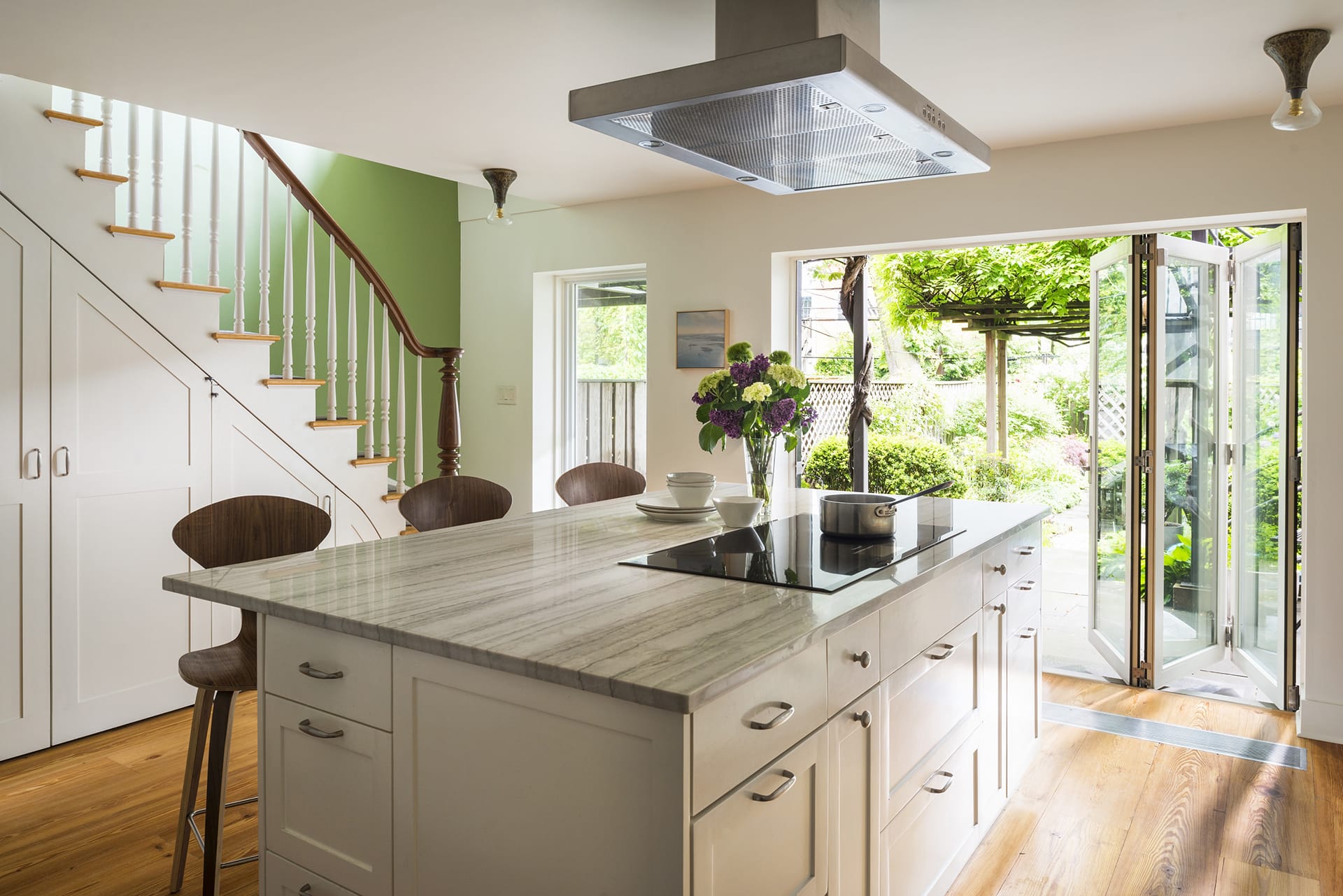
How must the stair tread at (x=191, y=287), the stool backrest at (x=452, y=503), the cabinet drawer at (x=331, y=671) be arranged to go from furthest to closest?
1. the stair tread at (x=191, y=287)
2. the stool backrest at (x=452, y=503)
3. the cabinet drawer at (x=331, y=671)

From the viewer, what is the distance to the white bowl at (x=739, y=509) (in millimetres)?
2373

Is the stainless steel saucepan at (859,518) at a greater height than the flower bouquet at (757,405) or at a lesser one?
lesser

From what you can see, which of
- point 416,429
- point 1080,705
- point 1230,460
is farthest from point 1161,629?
point 416,429

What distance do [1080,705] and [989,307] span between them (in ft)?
11.0

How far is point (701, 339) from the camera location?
14.8ft

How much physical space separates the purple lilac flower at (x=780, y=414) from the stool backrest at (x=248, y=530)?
1.22 m

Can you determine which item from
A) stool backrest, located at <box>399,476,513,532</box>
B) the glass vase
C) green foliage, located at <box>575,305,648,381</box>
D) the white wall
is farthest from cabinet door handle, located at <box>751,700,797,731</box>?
green foliage, located at <box>575,305,648,381</box>

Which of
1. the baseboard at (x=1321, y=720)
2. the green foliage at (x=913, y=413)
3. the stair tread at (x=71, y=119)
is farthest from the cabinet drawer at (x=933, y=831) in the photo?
the green foliage at (x=913, y=413)

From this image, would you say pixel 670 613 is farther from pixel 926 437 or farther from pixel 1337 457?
pixel 926 437

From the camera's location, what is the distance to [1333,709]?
10.4 ft

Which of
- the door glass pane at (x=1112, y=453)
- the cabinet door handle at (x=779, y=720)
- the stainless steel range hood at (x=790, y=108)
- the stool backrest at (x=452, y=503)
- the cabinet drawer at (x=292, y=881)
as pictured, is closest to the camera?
the cabinet door handle at (x=779, y=720)

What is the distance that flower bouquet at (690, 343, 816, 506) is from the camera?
7.75 feet

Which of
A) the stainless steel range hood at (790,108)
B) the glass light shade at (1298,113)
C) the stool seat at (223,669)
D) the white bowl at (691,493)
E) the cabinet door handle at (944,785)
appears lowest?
the cabinet door handle at (944,785)

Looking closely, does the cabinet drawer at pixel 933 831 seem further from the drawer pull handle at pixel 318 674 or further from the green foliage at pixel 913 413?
the green foliage at pixel 913 413
